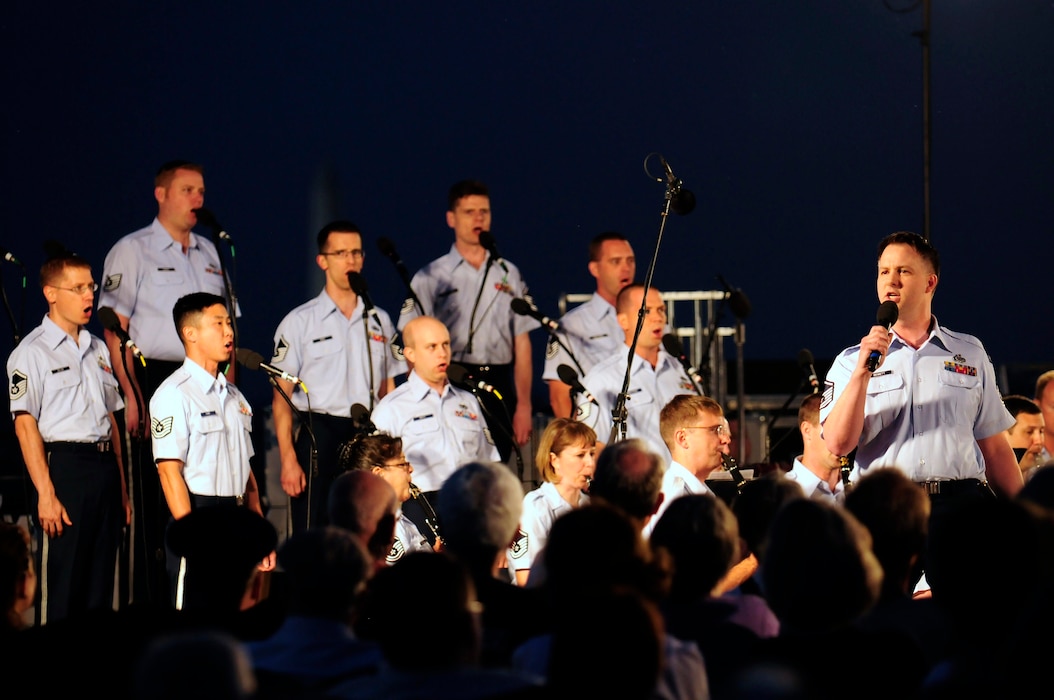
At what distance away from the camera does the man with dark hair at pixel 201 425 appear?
488 centimetres

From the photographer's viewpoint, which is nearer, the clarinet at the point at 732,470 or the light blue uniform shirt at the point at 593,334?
the clarinet at the point at 732,470

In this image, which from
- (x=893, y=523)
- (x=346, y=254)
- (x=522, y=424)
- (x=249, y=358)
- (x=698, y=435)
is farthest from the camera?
(x=522, y=424)

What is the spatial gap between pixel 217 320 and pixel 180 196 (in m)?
1.00

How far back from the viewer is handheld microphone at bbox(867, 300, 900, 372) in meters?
3.75

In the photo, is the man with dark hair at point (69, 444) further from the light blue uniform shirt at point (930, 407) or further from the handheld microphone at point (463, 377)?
the light blue uniform shirt at point (930, 407)

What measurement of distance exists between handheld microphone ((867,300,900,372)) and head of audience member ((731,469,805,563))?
0.71m

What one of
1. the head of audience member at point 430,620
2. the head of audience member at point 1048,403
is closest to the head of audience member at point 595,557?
the head of audience member at point 430,620

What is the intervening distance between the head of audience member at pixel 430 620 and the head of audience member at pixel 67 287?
377 cm

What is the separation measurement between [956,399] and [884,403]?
0.70ft

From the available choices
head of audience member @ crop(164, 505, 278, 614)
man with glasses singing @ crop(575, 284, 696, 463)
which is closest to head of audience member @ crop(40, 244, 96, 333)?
man with glasses singing @ crop(575, 284, 696, 463)

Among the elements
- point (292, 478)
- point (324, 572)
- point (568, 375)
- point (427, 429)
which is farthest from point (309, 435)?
point (324, 572)

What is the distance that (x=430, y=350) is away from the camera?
5.71 m

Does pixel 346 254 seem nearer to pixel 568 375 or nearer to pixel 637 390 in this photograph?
pixel 568 375

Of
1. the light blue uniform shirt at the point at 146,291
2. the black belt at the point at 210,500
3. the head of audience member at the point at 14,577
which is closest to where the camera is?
the head of audience member at the point at 14,577
